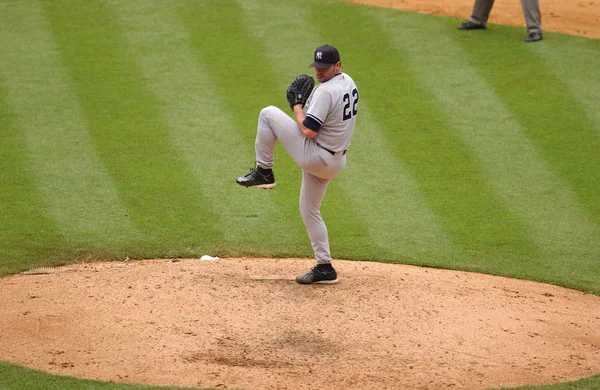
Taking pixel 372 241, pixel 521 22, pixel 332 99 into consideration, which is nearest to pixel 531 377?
pixel 332 99

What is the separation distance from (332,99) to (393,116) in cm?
496

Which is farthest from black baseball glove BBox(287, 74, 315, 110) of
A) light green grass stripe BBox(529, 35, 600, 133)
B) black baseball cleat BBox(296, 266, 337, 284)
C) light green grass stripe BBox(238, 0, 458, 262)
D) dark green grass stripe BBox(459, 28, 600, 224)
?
light green grass stripe BBox(529, 35, 600, 133)

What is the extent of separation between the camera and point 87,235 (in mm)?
9305

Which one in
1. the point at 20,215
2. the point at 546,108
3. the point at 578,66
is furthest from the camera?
the point at 578,66

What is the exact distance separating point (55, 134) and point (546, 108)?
635 cm

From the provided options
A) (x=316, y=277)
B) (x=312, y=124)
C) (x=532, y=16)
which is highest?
(x=312, y=124)

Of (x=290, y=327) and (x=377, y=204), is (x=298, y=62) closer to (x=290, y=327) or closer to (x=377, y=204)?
(x=377, y=204)

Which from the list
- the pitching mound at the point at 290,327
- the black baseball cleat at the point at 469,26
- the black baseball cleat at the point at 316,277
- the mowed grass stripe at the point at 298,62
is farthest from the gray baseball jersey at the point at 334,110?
the black baseball cleat at the point at 469,26

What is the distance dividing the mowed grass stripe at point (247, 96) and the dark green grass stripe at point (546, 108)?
3.07 m

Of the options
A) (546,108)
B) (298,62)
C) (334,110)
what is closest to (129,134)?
(298,62)

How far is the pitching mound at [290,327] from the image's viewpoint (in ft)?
20.6

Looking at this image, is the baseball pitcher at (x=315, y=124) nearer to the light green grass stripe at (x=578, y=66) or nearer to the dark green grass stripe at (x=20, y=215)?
the dark green grass stripe at (x=20, y=215)

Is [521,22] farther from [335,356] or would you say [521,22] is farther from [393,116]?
[335,356]

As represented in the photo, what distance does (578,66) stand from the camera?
13531 mm
